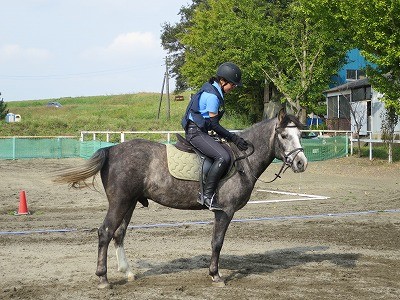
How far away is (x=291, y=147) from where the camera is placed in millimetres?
8547

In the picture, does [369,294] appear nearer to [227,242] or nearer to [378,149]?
[227,242]

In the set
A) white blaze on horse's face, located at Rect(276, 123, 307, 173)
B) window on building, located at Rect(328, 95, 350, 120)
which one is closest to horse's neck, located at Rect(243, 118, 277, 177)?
white blaze on horse's face, located at Rect(276, 123, 307, 173)

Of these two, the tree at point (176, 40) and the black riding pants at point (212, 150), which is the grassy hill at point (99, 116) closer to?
the tree at point (176, 40)

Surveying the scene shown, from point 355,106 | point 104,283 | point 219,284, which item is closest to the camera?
point 104,283

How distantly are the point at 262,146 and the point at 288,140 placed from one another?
1.31ft

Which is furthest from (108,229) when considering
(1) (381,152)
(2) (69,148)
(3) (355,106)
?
(3) (355,106)

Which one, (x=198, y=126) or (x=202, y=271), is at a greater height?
(x=198, y=126)

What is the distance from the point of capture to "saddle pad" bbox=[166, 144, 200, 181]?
27.4ft

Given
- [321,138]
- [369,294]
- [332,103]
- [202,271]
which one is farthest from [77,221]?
[332,103]

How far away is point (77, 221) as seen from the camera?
14.5 metres

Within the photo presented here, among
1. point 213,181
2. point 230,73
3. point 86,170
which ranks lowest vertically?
point 213,181

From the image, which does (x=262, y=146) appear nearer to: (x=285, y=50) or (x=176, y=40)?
(x=285, y=50)

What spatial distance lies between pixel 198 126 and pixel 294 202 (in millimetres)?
10337

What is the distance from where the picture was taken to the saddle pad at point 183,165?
27.4ft
